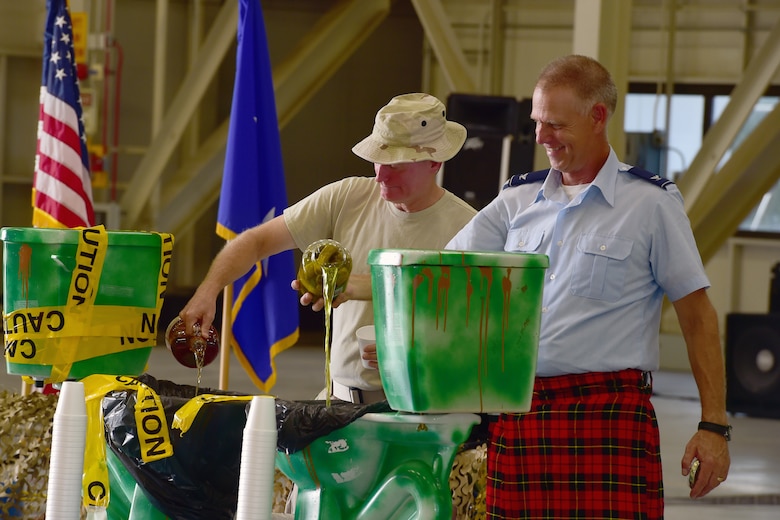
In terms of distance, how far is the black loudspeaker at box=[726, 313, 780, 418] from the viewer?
27.2ft

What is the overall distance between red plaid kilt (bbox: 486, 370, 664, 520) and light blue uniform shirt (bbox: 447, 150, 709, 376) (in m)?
0.04

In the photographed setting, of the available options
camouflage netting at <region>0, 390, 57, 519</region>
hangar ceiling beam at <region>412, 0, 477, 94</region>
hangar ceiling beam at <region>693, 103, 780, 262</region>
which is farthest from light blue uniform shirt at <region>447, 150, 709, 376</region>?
hangar ceiling beam at <region>412, 0, 477, 94</region>

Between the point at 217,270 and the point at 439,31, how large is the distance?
5.88 meters

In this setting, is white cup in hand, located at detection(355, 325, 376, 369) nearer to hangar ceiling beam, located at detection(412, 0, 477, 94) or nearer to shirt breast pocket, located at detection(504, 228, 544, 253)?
shirt breast pocket, located at detection(504, 228, 544, 253)

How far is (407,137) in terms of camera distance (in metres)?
2.72

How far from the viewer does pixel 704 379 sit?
231 cm

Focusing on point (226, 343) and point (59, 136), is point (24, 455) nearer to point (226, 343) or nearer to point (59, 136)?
point (226, 343)

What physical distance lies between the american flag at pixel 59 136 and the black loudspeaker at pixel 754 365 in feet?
16.5

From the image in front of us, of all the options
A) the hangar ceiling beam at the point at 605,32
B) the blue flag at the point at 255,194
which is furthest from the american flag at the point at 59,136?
the hangar ceiling beam at the point at 605,32

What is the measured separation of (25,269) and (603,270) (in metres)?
1.12

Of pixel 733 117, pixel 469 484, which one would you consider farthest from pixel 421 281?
pixel 733 117

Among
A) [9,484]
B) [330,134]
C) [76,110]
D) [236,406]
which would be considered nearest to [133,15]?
[330,134]

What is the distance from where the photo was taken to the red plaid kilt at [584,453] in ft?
7.55

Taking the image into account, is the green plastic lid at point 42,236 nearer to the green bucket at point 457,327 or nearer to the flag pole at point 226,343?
the green bucket at point 457,327
